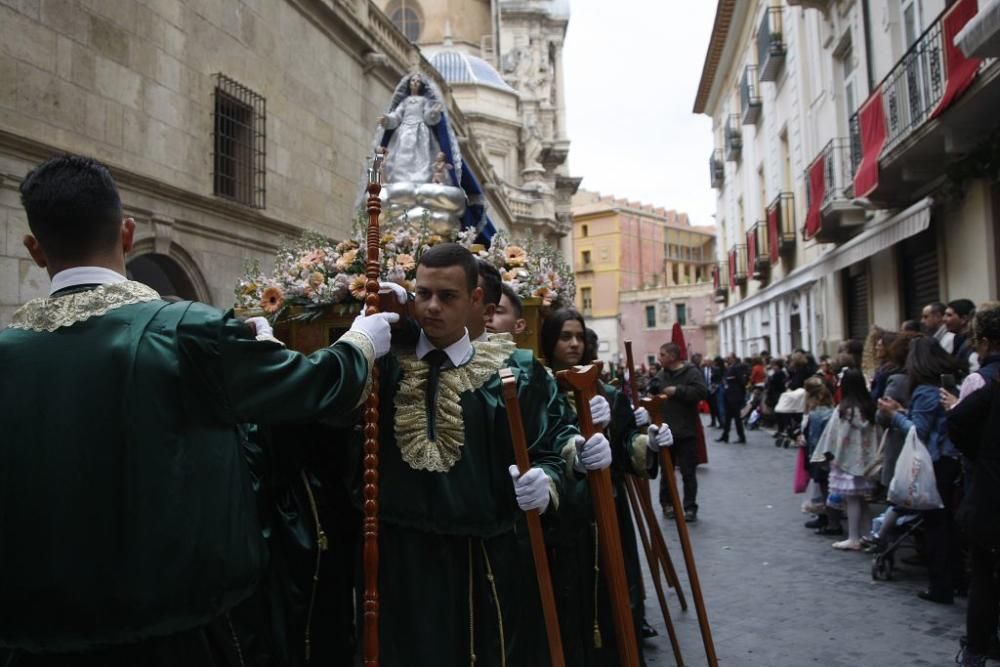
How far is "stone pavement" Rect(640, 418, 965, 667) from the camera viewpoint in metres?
4.67

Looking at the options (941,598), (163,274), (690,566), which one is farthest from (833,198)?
(690,566)

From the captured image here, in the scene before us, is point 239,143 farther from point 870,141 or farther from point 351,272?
point 870,141

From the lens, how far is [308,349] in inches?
187

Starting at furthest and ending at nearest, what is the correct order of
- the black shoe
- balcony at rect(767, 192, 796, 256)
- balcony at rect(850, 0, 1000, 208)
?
balcony at rect(767, 192, 796, 256), balcony at rect(850, 0, 1000, 208), the black shoe

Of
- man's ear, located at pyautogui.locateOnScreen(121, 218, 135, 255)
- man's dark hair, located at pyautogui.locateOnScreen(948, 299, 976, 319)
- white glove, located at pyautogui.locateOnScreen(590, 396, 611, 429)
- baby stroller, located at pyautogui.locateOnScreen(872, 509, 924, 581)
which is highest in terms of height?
man's dark hair, located at pyautogui.locateOnScreen(948, 299, 976, 319)

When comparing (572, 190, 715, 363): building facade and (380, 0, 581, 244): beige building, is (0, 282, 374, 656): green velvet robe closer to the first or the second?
(380, 0, 581, 244): beige building

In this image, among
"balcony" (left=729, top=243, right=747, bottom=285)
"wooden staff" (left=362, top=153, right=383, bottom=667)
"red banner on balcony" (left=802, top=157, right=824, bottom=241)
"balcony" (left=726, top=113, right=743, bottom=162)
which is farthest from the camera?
"balcony" (left=726, top=113, right=743, bottom=162)

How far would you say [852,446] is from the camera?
7.01 m

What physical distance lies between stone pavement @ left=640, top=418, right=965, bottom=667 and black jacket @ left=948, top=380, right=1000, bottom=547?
0.96 metres

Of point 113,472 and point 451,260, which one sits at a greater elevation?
point 451,260

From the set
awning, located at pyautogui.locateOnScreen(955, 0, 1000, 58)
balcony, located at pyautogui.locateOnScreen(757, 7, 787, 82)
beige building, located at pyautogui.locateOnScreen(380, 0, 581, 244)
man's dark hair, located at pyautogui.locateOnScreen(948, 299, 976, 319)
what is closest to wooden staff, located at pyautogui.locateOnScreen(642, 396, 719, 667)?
man's dark hair, located at pyautogui.locateOnScreen(948, 299, 976, 319)

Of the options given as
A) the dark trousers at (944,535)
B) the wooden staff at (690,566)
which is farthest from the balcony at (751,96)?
the wooden staff at (690,566)

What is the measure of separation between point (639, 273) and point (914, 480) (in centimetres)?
6111

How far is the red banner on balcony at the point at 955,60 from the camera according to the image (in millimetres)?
8773
